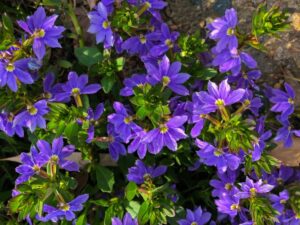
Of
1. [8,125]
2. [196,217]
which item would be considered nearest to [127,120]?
[8,125]

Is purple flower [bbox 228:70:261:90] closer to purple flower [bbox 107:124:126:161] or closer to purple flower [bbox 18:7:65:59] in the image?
purple flower [bbox 107:124:126:161]

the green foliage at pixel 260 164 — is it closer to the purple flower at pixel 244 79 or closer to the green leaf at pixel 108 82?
the purple flower at pixel 244 79

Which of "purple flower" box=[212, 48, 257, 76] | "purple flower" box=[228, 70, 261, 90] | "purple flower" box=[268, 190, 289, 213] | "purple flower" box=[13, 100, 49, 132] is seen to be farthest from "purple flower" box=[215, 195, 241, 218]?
"purple flower" box=[13, 100, 49, 132]

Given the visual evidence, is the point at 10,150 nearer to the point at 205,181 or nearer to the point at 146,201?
the point at 146,201

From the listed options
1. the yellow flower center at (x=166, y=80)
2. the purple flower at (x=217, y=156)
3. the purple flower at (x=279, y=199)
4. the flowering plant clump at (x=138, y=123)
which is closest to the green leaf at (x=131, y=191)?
the flowering plant clump at (x=138, y=123)

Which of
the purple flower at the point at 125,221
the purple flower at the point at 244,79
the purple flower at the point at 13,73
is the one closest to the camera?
the purple flower at the point at 13,73
